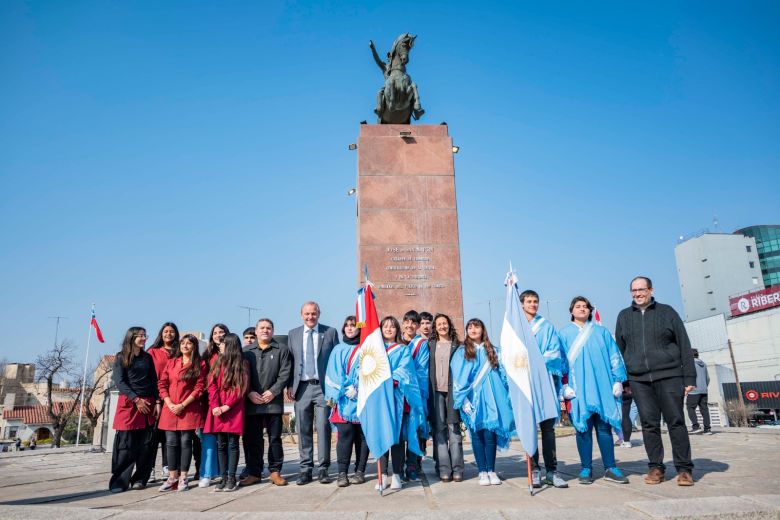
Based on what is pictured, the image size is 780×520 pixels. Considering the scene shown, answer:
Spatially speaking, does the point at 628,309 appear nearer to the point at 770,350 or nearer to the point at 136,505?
the point at 136,505

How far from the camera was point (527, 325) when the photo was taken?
5.10 meters

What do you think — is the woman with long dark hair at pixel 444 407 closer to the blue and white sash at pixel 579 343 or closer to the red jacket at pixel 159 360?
the blue and white sash at pixel 579 343

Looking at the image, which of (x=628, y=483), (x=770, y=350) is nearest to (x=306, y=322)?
(x=628, y=483)

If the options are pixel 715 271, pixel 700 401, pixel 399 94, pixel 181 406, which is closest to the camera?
pixel 181 406

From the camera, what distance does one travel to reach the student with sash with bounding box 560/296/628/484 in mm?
4906

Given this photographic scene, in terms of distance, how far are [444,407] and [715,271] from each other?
211 feet

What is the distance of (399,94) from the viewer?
1123 centimetres

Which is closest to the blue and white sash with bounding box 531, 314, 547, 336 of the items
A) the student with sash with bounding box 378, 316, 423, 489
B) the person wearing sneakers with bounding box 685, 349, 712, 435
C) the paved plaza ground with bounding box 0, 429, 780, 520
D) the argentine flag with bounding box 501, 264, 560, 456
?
the argentine flag with bounding box 501, 264, 560, 456

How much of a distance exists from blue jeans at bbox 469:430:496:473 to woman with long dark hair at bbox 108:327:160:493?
3.56 meters

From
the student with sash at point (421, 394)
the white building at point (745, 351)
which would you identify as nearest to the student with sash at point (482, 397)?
the student with sash at point (421, 394)

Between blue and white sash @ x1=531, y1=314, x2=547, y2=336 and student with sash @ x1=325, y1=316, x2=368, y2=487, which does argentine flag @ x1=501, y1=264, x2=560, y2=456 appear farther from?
student with sash @ x1=325, y1=316, x2=368, y2=487

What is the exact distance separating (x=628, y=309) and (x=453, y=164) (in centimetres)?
577

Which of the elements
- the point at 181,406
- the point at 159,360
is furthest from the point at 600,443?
the point at 159,360

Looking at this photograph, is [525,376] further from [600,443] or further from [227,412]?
[227,412]
